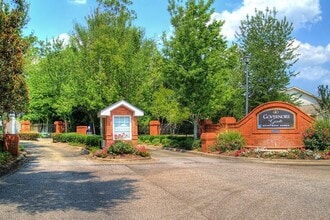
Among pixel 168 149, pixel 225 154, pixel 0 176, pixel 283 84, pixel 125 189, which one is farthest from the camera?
pixel 283 84

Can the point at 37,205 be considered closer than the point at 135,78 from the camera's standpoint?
Yes

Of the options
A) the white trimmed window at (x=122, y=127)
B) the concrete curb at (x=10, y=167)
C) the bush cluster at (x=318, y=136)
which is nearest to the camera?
the concrete curb at (x=10, y=167)

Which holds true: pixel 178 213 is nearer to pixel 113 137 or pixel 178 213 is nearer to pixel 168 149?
pixel 113 137

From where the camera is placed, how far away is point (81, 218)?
8.52 m

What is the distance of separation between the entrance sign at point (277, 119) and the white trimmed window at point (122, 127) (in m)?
7.53

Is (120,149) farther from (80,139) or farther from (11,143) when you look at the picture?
(80,139)

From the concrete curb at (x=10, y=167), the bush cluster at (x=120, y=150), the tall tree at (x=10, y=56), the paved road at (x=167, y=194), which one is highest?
the tall tree at (x=10, y=56)

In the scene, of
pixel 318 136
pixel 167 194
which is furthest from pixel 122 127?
pixel 167 194

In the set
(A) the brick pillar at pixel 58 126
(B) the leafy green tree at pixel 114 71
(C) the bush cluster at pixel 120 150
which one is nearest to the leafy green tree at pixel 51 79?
(A) the brick pillar at pixel 58 126

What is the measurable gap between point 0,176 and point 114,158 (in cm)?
686

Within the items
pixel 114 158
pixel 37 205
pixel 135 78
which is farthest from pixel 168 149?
pixel 37 205

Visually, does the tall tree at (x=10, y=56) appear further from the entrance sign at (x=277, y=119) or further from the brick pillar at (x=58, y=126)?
the brick pillar at (x=58, y=126)

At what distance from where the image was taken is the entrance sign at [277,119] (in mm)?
24625

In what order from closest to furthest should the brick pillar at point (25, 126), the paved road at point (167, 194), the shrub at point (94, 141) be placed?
1. the paved road at point (167, 194)
2. the shrub at point (94, 141)
3. the brick pillar at point (25, 126)
